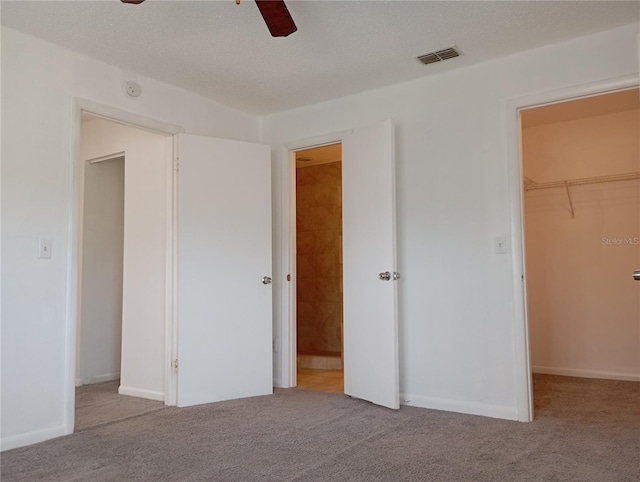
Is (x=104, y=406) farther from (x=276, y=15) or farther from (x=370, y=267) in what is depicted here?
(x=276, y=15)

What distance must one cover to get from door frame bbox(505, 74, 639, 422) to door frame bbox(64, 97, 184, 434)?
2.35m

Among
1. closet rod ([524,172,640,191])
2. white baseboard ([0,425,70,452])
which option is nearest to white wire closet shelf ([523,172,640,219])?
closet rod ([524,172,640,191])

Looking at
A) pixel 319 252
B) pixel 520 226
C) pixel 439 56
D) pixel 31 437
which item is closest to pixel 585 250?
pixel 520 226

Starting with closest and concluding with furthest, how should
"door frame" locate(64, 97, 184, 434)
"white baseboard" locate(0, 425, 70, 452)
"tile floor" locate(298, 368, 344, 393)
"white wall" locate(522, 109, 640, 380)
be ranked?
"white baseboard" locate(0, 425, 70, 452)
"door frame" locate(64, 97, 184, 434)
"tile floor" locate(298, 368, 344, 393)
"white wall" locate(522, 109, 640, 380)

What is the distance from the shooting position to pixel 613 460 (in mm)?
2527

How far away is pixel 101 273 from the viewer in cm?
495

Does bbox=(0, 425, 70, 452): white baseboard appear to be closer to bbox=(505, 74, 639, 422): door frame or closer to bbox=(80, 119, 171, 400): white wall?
bbox=(80, 119, 171, 400): white wall

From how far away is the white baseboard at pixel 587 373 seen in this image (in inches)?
180

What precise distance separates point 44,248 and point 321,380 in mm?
2637

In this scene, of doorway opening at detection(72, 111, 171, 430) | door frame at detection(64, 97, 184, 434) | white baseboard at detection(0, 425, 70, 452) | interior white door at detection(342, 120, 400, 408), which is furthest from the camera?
doorway opening at detection(72, 111, 171, 430)

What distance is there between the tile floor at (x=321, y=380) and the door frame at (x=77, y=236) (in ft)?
3.97

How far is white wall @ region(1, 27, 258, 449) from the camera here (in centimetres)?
293

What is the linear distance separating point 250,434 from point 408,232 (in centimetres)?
174

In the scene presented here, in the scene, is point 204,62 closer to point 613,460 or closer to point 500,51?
point 500,51
